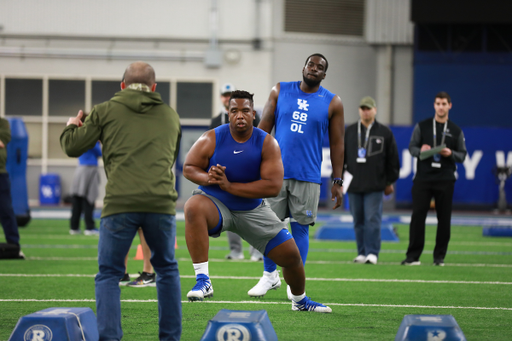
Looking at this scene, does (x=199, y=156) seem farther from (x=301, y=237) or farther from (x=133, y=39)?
(x=133, y=39)

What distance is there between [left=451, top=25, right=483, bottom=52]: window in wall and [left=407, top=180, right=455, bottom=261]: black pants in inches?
622

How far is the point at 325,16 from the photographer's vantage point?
79.2ft

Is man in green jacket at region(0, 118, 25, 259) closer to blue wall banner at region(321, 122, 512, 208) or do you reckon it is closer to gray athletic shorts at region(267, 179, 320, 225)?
gray athletic shorts at region(267, 179, 320, 225)

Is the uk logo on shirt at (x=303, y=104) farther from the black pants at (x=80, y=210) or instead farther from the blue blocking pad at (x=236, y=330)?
the black pants at (x=80, y=210)

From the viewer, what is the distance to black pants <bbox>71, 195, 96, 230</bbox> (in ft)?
41.6

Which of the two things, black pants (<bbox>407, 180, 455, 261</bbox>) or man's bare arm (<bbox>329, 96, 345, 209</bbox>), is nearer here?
man's bare arm (<bbox>329, 96, 345, 209</bbox>)

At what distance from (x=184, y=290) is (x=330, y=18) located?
19196 millimetres

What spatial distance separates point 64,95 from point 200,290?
1984cm

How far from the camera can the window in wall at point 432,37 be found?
75.4 feet

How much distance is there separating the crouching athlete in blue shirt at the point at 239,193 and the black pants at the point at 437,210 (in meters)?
4.02

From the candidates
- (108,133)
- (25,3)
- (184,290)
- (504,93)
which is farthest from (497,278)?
(25,3)

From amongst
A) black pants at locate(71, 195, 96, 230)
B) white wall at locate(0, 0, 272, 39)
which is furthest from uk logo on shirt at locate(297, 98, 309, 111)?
white wall at locate(0, 0, 272, 39)

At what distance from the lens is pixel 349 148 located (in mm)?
9477

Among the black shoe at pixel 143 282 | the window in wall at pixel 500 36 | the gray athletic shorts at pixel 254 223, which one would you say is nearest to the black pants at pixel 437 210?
the black shoe at pixel 143 282
